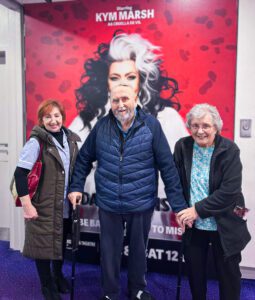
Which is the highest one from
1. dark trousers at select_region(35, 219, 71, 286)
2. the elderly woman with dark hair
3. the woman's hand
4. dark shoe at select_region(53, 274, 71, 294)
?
the elderly woman with dark hair

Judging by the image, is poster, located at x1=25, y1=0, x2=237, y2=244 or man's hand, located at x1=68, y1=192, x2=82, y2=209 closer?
man's hand, located at x1=68, y1=192, x2=82, y2=209

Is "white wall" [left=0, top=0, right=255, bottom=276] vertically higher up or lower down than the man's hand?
higher up

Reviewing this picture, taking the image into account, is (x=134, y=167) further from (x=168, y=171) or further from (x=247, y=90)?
(x=247, y=90)

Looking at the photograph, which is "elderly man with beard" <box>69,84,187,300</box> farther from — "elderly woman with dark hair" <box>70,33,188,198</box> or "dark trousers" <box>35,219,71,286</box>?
"elderly woman with dark hair" <box>70,33,188,198</box>

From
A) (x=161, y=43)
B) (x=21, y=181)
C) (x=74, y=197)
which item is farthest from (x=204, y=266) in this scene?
(x=161, y=43)

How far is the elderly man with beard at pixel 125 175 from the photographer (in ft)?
6.63

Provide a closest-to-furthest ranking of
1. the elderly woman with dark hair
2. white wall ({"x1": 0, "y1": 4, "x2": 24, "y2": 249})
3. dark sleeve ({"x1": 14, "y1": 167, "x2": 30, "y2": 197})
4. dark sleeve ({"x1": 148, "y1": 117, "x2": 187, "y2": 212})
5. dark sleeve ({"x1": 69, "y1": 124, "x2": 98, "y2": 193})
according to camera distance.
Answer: dark sleeve ({"x1": 148, "y1": 117, "x2": 187, "y2": 212}) < dark sleeve ({"x1": 14, "y1": 167, "x2": 30, "y2": 197}) < dark sleeve ({"x1": 69, "y1": 124, "x2": 98, "y2": 193}) < the elderly woman with dark hair < white wall ({"x1": 0, "y1": 4, "x2": 24, "y2": 249})

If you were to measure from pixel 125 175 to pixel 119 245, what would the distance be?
0.53 meters

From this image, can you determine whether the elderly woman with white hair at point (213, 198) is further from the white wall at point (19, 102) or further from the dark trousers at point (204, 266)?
the white wall at point (19, 102)

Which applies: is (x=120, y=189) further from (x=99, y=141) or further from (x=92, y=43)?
(x=92, y=43)

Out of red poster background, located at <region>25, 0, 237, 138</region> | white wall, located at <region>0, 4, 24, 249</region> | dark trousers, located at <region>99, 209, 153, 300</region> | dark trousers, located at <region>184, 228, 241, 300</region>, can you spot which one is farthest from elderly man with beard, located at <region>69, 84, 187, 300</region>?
white wall, located at <region>0, 4, 24, 249</region>

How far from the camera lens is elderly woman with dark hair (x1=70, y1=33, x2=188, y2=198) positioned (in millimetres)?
2621

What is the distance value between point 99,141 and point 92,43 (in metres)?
1.04

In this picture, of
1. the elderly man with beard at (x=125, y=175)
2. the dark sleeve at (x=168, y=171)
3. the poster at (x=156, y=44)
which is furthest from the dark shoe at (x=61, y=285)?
the dark sleeve at (x=168, y=171)
